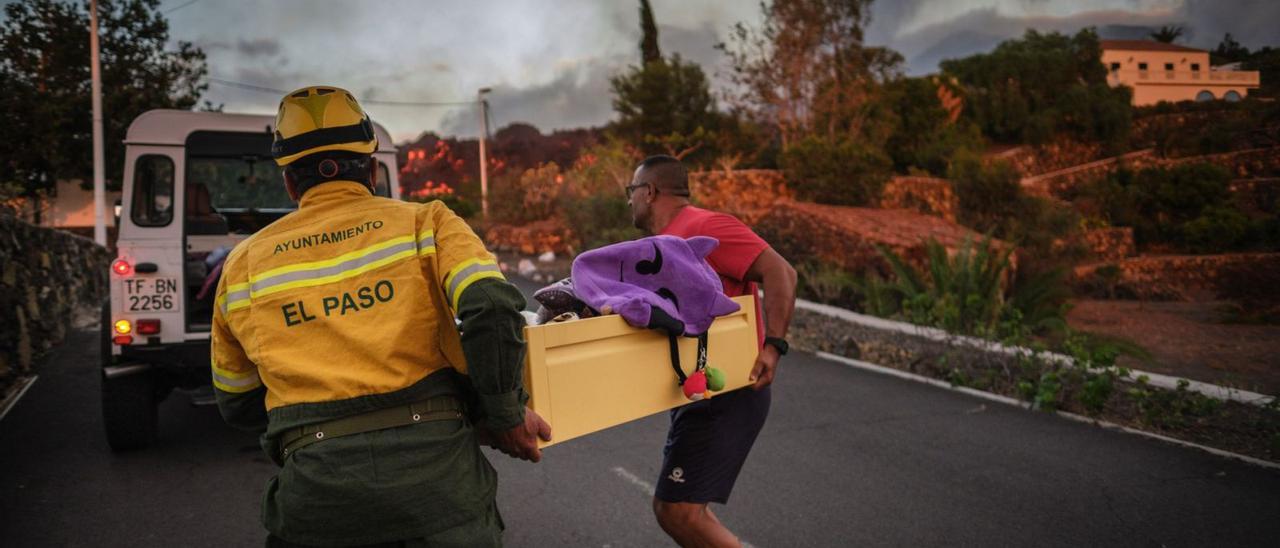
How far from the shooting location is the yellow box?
6.65 ft

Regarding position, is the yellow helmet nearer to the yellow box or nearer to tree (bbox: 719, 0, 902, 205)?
the yellow box

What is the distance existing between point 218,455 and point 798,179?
15.5 m

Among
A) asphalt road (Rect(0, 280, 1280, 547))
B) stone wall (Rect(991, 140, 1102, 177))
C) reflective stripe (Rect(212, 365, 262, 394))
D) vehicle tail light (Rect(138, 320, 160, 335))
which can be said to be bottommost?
asphalt road (Rect(0, 280, 1280, 547))

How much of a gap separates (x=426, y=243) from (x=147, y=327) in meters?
4.60

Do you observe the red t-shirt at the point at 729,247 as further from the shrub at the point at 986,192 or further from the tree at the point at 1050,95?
the tree at the point at 1050,95

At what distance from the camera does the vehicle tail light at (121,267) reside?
5.53m

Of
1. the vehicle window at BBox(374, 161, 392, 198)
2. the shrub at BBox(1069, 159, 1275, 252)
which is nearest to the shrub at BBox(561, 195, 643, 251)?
the vehicle window at BBox(374, 161, 392, 198)

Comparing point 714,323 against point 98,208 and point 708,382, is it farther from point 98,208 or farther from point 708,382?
point 98,208

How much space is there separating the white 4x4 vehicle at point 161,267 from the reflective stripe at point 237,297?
12.5 feet

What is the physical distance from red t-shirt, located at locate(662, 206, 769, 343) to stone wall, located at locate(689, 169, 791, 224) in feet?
55.4

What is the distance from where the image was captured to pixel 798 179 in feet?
63.2

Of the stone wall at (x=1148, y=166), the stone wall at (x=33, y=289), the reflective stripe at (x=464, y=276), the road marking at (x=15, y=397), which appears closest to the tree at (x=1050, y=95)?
the stone wall at (x=1148, y=166)

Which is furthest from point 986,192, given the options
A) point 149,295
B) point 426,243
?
point 426,243

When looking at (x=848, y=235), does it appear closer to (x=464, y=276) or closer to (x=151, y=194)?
(x=151, y=194)
